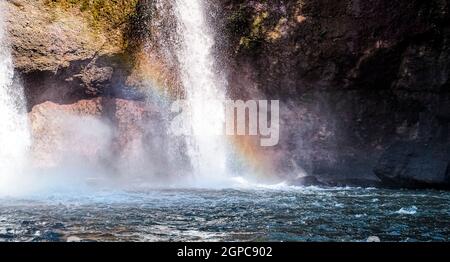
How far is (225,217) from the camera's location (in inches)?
489

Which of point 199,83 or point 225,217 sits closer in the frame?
point 225,217

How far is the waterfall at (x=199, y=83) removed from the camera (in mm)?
23094

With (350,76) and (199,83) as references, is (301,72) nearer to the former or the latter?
(350,76)

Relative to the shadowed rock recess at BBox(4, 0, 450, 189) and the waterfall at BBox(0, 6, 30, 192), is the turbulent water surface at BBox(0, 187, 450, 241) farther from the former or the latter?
the waterfall at BBox(0, 6, 30, 192)

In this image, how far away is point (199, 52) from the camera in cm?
2323

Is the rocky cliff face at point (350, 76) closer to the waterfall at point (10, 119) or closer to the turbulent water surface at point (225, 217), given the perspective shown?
the turbulent water surface at point (225, 217)

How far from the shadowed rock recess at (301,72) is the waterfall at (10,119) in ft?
1.14

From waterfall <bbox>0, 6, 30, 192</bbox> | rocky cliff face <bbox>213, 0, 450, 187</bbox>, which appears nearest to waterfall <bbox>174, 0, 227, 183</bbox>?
rocky cliff face <bbox>213, 0, 450, 187</bbox>

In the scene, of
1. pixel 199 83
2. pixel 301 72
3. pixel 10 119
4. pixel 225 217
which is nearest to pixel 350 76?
pixel 301 72

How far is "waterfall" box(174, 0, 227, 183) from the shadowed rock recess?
1.77ft

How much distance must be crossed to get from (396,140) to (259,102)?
5503mm

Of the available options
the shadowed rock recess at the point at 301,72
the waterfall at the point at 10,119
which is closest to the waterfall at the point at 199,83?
the shadowed rock recess at the point at 301,72

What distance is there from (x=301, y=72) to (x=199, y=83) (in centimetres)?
427
